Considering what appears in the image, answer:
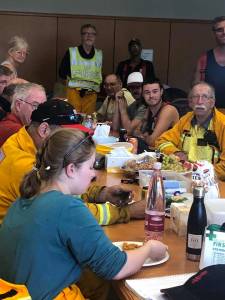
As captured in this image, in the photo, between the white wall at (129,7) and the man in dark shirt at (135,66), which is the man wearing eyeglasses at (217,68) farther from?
the white wall at (129,7)

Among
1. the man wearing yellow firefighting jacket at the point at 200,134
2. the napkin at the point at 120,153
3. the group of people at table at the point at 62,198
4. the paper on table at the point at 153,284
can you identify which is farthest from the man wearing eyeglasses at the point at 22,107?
the paper on table at the point at 153,284

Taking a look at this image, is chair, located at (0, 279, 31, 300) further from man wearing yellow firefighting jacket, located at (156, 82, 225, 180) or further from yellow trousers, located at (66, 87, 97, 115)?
yellow trousers, located at (66, 87, 97, 115)

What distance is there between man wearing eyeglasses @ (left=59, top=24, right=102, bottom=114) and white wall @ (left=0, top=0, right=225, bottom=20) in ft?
3.36

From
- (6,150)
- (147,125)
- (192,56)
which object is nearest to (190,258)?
(6,150)

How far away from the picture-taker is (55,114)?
238 cm

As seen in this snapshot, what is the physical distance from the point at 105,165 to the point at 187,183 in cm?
72

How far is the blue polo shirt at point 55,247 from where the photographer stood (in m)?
1.56

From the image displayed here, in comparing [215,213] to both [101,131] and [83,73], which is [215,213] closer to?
[101,131]

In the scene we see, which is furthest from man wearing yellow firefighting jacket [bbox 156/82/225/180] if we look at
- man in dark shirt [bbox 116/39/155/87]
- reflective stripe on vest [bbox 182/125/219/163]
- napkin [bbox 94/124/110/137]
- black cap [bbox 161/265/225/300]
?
man in dark shirt [bbox 116/39/155/87]

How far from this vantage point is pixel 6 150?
2.33m

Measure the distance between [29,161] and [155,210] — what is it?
0.62m

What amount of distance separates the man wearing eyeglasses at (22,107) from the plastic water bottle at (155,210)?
1233 mm

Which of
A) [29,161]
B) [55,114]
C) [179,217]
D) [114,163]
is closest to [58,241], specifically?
[179,217]

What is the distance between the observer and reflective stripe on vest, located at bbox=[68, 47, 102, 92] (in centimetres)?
666
